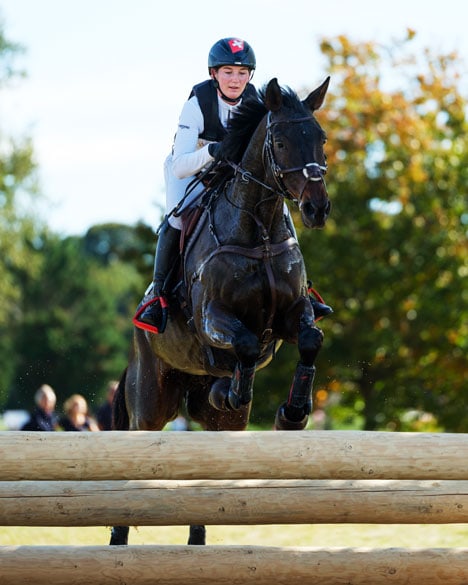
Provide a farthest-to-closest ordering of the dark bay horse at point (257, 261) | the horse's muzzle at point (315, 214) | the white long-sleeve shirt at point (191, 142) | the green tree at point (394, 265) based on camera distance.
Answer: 1. the green tree at point (394, 265)
2. the white long-sleeve shirt at point (191, 142)
3. the dark bay horse at point (257, 261)
4. the horse's muzzle at point (315, 214)

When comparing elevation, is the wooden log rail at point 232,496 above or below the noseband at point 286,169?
below

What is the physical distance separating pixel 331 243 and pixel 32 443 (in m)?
18.7

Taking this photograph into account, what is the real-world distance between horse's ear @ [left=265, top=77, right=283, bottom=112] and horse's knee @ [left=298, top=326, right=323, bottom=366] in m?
1.27

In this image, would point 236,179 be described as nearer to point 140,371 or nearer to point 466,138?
point 140,371

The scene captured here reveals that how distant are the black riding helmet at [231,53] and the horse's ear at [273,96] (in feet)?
2.29

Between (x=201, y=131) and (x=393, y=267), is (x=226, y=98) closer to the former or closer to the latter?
(x=201, y=131)

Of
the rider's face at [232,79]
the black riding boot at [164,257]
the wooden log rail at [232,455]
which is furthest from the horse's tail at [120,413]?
the wooden log rail at [232,455]

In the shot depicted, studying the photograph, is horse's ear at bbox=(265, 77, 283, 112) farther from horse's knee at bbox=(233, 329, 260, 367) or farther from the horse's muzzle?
horse's knee at bbox=(233, 329, 260, 367)

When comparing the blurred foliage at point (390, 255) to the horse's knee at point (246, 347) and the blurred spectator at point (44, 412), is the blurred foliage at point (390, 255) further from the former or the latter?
the horse's knee at point (246, 347)

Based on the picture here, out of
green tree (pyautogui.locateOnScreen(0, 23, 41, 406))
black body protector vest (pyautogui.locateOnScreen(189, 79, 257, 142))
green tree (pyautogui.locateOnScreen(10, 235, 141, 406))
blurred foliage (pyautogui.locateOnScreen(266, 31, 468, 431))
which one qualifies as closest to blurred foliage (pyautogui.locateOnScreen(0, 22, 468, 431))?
blurred foliage (pyautogui.locateOnScreen(266, 31, 468, 431))

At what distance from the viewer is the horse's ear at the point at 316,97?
6250mm

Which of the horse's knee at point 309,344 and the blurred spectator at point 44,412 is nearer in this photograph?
the horse's knee at point 309,344

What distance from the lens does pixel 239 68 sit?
6.82m

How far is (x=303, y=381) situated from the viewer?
20.1 ft
